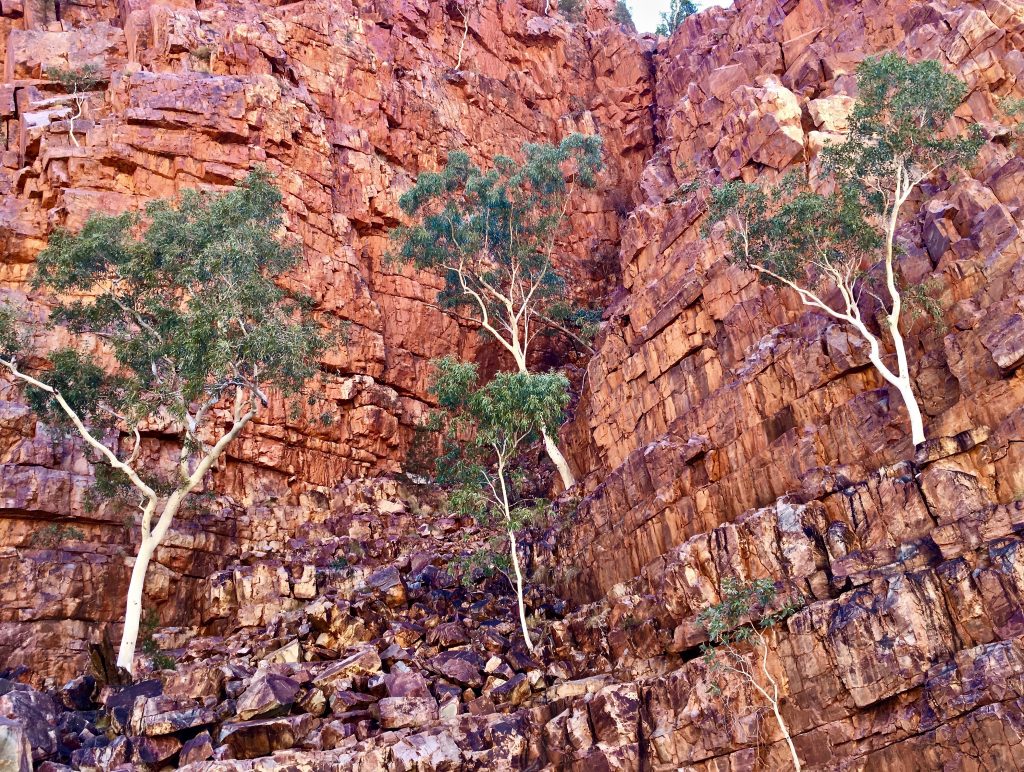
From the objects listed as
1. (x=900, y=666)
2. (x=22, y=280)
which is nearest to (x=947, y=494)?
(x=900, y=666)

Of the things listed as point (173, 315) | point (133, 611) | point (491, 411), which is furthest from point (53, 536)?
point (491, 411)

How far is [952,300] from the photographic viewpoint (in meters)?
22.6

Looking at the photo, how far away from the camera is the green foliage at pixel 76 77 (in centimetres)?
3931

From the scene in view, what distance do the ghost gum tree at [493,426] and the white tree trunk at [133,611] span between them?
364 inches

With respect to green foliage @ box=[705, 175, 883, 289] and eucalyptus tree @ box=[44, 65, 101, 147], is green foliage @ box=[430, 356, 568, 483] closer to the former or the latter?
green foliage @ box=[705, 175, 883, 289]

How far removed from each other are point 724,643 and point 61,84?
38.1 m

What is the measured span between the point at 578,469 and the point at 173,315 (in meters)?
16.1

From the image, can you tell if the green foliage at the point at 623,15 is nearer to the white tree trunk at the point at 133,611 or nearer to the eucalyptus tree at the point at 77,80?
the eucalyptus tree at the point at 77,80

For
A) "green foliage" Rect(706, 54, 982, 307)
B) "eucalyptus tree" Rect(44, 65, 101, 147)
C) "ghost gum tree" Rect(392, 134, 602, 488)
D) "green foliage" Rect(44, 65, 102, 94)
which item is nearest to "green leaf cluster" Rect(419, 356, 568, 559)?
"ghost gum tree" Rect(392, 134, 602, 488)

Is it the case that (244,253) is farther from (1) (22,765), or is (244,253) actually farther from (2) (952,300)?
(2) (952,300)

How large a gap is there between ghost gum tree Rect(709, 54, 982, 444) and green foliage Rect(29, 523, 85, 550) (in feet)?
75.5

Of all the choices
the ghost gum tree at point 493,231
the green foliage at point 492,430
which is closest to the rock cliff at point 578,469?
the green foliage at point 492,430

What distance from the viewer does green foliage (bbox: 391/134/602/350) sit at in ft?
130

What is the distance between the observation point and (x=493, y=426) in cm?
2945
